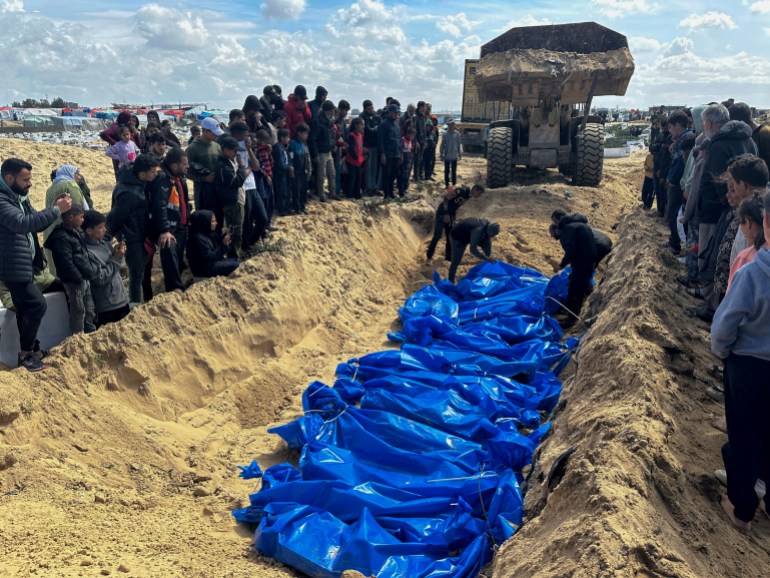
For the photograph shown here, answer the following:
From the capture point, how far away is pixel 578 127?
14.1 m

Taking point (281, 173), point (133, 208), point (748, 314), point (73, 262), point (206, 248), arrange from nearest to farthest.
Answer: point (748, 314) < point (73, 262) < point (133, 208) < point (206, 248) < point (281, 173)

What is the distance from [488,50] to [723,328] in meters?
13.4

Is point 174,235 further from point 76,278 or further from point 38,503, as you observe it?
point 38,503

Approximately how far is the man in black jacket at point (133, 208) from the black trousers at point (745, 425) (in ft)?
16.2

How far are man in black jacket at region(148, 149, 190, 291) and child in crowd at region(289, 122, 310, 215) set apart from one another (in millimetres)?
2566

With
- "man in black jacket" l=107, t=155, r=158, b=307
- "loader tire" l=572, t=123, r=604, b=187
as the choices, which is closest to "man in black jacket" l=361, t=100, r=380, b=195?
"loader tire" l=572, t=123, r=604, b=187

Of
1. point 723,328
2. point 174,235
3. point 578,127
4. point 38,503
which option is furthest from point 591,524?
point 578,127

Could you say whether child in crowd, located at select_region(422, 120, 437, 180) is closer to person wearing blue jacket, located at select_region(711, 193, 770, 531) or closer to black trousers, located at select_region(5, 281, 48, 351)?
black trousers, located at select_region(5, 281, 48, 351)

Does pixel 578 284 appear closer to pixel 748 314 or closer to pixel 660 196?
pixel 660 196

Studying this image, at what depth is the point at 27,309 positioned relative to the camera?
4406 mm

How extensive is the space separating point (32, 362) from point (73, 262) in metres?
0.84

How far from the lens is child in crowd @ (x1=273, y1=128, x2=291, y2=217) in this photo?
7977 mm

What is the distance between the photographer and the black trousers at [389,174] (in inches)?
424

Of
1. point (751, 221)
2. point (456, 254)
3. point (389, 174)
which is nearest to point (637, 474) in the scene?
point (751, 221)
